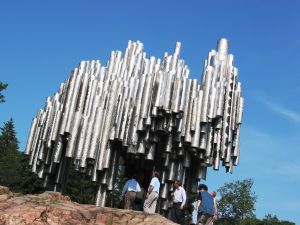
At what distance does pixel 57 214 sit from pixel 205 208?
4.45 m

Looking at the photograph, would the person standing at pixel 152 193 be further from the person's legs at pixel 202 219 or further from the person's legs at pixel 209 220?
the person's legs at pixel 209 220

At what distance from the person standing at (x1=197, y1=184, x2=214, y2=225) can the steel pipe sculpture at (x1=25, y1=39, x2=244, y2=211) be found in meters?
5.12

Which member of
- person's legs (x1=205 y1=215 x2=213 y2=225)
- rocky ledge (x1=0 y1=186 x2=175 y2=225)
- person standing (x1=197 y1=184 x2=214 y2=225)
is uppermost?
person standing (x1=197 y1=184 x2=214 y2=225)

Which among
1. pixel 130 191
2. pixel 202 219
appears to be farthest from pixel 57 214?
pixel 202 219

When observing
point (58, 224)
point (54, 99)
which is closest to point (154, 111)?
point (54, 99)

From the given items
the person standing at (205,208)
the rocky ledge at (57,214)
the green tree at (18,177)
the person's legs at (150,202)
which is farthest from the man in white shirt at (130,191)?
the green tree at (18,177)

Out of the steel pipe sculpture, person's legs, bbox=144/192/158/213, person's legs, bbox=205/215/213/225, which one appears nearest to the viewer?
person's legs, bbox=205/215/213/225

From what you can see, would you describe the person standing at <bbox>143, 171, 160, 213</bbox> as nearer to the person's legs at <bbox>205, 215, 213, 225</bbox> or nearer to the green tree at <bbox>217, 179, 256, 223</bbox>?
the person's legs at <bbox>205, 215, 213, 225</bbox>

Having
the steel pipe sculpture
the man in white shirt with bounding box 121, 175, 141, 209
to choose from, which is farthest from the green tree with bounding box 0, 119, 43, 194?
the man in white shirt with bounding box 121, 175, 141, 209

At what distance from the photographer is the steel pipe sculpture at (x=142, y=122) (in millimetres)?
19562

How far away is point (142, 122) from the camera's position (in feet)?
63.5

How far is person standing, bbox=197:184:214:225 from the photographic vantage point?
14336 millimetres

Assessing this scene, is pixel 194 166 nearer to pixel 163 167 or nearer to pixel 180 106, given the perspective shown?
pixel 163 167

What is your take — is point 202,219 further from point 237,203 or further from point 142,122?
point 237,203
